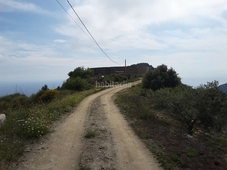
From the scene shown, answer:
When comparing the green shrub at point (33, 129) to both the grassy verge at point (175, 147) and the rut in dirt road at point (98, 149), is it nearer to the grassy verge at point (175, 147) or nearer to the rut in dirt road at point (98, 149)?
the rut in dirt road at point (98, 149)

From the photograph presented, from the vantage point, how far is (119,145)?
8.30 metres

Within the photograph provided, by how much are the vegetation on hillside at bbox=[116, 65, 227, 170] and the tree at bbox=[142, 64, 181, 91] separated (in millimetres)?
14471

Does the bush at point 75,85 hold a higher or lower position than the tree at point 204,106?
higher

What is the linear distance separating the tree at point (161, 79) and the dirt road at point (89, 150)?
18533mm

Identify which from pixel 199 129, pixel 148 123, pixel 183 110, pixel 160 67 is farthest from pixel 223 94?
pixel 160 67

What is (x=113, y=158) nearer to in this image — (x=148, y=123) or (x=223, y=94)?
(x=148, y=123)

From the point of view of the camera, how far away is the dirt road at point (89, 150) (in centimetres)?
650

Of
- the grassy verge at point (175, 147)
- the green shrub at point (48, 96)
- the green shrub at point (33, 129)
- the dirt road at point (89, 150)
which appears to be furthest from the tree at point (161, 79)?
the green shrub at point (33, 129)

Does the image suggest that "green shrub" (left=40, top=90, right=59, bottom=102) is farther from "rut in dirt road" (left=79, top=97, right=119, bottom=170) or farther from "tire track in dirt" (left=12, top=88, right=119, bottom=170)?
"tire track in dirt" (left=12, top=88, right=119, bottom=170)

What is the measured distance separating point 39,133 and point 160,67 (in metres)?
24.1

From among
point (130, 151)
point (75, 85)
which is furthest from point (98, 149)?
point (75, 85)

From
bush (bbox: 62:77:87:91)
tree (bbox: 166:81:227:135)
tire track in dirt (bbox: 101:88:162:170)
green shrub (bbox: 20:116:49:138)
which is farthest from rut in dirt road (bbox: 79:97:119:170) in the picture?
bush (bbox: 62:77:87:91)

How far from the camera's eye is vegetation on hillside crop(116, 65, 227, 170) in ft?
24.2

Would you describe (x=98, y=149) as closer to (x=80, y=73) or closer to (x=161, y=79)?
(x=161, y=79)
